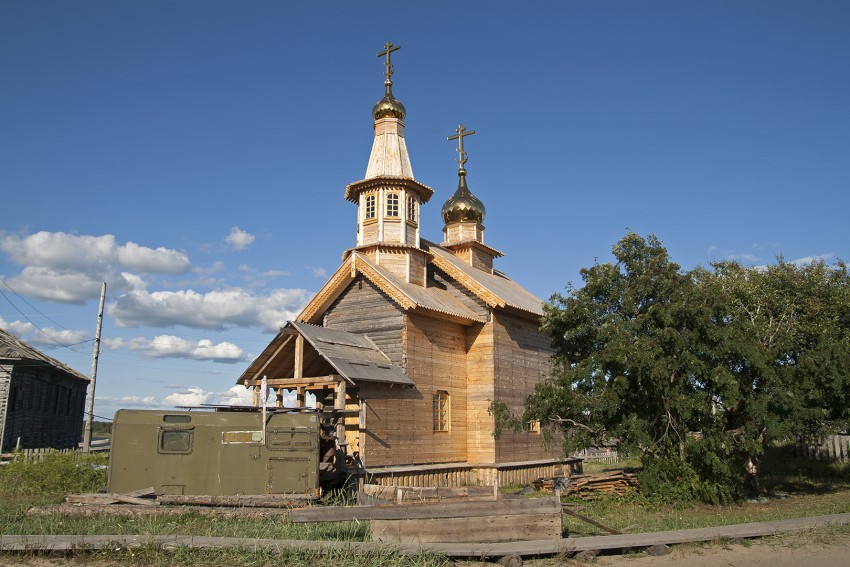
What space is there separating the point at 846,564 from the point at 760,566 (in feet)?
4.21

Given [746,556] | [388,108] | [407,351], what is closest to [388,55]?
[388,108]

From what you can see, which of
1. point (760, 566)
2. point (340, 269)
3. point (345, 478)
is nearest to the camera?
point (760, 566)

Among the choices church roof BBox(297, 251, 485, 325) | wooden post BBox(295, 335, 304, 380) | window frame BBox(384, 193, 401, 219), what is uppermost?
window frame BBox(384, 193, 401, 219)

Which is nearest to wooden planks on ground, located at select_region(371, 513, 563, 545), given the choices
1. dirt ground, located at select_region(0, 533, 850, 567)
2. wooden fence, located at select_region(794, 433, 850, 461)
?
dirt ground, located at select_region(0, 533, 850, 567)

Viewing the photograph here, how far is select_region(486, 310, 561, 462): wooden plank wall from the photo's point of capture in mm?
24562

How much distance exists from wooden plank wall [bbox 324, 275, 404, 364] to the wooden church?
0.04 m

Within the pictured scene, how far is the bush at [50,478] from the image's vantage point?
55.5 ft

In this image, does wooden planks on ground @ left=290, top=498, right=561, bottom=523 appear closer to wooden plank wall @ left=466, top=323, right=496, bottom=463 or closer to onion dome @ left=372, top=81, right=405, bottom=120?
wooden plank wall @ left=466, top=323, right=496, bottom=463

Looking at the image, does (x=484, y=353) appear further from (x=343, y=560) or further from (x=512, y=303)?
(x=343, y=560)

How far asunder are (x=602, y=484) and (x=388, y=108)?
1731cm

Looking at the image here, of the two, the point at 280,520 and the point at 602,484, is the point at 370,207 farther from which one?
the point at 280,520

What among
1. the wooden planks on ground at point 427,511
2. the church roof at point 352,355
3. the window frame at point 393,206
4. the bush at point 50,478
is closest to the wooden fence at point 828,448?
the church roof at point 352,355

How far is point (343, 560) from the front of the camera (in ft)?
29.3

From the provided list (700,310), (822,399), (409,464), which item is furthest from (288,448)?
(822,399)
